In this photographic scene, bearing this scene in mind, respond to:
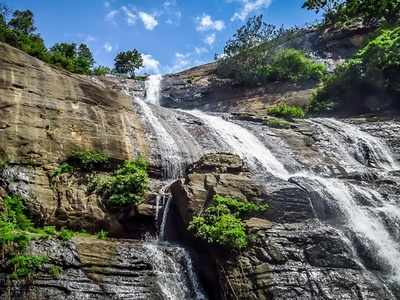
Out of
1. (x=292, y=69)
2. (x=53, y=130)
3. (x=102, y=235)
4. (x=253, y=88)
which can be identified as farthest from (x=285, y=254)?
(x=292, y=69)

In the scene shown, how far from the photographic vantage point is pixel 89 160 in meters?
18.0

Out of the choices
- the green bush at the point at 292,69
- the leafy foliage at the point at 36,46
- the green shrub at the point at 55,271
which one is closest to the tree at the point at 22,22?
the leafy foliage at the point at 36,46

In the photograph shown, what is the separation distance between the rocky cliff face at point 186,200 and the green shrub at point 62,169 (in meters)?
0.21

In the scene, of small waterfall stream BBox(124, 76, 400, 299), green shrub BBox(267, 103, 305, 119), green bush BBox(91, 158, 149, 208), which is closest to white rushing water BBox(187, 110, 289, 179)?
small waterfall stream BBox(124, 76, 400, 299)

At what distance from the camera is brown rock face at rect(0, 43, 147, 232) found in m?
16.0

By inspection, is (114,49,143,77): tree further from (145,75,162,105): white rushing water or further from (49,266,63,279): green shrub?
(49,266,63,279): green shrub

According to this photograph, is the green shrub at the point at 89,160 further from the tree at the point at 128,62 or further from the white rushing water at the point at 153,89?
the tree at the point at 128,62

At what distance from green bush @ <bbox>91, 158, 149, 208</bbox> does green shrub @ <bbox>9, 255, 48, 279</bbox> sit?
4.43 metres

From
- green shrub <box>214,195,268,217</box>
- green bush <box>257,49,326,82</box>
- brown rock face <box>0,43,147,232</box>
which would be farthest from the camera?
green bush <box>257,49,326,82</box>

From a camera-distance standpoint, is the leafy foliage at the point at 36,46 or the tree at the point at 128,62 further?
the tree at the point at 128,62

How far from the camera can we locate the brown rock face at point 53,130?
16.0 metres

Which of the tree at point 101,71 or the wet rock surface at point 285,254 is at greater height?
the tree at point 101,71

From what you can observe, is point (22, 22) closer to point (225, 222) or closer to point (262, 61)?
point (262, 61)

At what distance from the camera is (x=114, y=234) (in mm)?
16000
